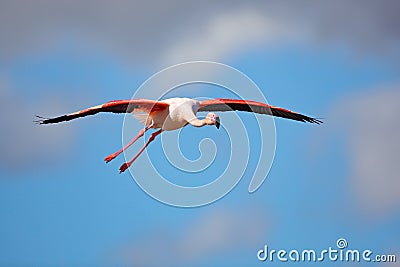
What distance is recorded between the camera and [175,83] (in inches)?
1256

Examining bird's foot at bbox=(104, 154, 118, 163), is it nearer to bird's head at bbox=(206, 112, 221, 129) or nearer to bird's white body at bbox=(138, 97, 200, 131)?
bird's white body at bbox=(138, 97, 200, 131)

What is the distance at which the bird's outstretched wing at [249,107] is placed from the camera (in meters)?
32.6

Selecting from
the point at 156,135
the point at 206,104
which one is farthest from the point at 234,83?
the point at 156,135

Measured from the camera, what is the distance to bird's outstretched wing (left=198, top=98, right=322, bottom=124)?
107 feet

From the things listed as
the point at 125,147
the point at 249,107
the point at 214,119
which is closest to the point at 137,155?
the point at 125,147

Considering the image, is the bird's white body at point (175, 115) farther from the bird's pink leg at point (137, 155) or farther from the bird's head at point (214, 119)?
the bird's head at point (214, 119)

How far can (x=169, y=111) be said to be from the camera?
31.7m

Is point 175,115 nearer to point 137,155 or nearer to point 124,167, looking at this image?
point 137,155

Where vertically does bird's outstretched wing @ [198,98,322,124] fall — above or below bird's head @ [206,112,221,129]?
above

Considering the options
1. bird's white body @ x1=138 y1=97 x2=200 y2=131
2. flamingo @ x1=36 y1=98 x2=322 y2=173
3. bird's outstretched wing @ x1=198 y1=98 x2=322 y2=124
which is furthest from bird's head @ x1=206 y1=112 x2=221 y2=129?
bird's outstretched wing @ x1=198 y1=98 x2=322 y2=124

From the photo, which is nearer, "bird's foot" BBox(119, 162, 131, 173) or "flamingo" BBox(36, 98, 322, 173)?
"flamingo" BBox(36, 98, 322, 173)

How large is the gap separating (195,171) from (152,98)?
122 inches

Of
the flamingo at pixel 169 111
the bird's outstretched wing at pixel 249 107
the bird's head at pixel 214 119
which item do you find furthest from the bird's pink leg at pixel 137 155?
the bird's head at pixel 214 119

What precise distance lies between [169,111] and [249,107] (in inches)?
125
